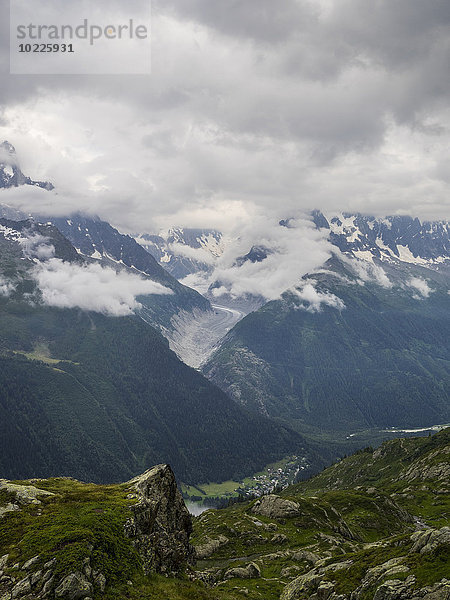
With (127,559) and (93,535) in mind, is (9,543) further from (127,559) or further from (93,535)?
(127,559)

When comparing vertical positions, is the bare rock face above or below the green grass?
below

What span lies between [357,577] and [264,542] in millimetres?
72516

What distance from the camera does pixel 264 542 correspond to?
12756 centimetres

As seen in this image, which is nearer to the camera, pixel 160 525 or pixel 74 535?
pixel 74 535

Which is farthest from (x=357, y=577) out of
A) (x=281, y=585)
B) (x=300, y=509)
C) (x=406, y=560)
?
(x=300, y=509)

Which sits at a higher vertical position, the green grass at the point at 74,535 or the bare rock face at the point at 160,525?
the green grass at the point at 74,535

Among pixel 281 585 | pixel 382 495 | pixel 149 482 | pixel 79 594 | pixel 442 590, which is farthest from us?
pixel 382 495

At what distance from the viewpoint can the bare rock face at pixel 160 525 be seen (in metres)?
64.6

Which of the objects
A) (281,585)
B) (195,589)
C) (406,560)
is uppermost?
(406,560)

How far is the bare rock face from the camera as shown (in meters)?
64.6

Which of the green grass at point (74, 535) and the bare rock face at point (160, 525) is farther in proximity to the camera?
the bare rock face at point (160, 525)

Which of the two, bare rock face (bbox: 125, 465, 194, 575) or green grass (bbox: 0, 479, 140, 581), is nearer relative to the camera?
green grass (bbox: 0, 479, 140, 581)

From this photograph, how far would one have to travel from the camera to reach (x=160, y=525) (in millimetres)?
70688

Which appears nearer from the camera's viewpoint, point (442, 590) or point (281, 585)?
point (442, 590)
